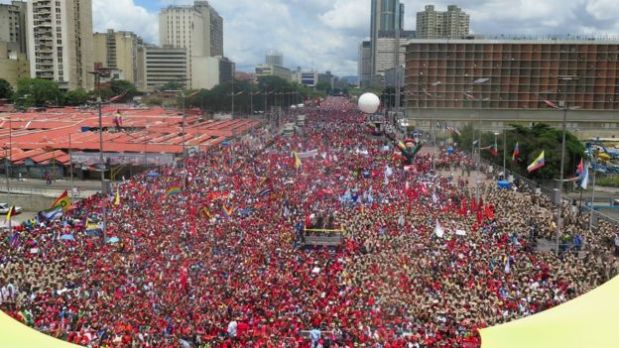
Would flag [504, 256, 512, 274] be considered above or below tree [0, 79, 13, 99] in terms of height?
below

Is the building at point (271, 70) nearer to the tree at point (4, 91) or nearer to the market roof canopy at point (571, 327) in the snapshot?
the tree at point (4, 91)

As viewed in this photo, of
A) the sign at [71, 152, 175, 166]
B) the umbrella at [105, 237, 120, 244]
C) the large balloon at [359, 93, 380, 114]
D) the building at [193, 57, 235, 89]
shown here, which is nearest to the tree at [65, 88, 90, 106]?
the building at [193, 57, 235, 89]

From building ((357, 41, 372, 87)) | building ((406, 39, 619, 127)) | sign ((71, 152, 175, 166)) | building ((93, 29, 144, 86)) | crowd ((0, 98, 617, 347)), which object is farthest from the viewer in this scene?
building ((357, 41, 372, 87))

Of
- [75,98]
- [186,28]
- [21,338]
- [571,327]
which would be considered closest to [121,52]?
[186,28]

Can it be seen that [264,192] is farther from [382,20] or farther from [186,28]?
[186,28]

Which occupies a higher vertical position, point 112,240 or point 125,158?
point 125,158

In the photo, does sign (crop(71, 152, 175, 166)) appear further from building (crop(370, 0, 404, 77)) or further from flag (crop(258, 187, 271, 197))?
building (crop(370, 0, 404, 77))

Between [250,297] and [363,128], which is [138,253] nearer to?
[250,297]
